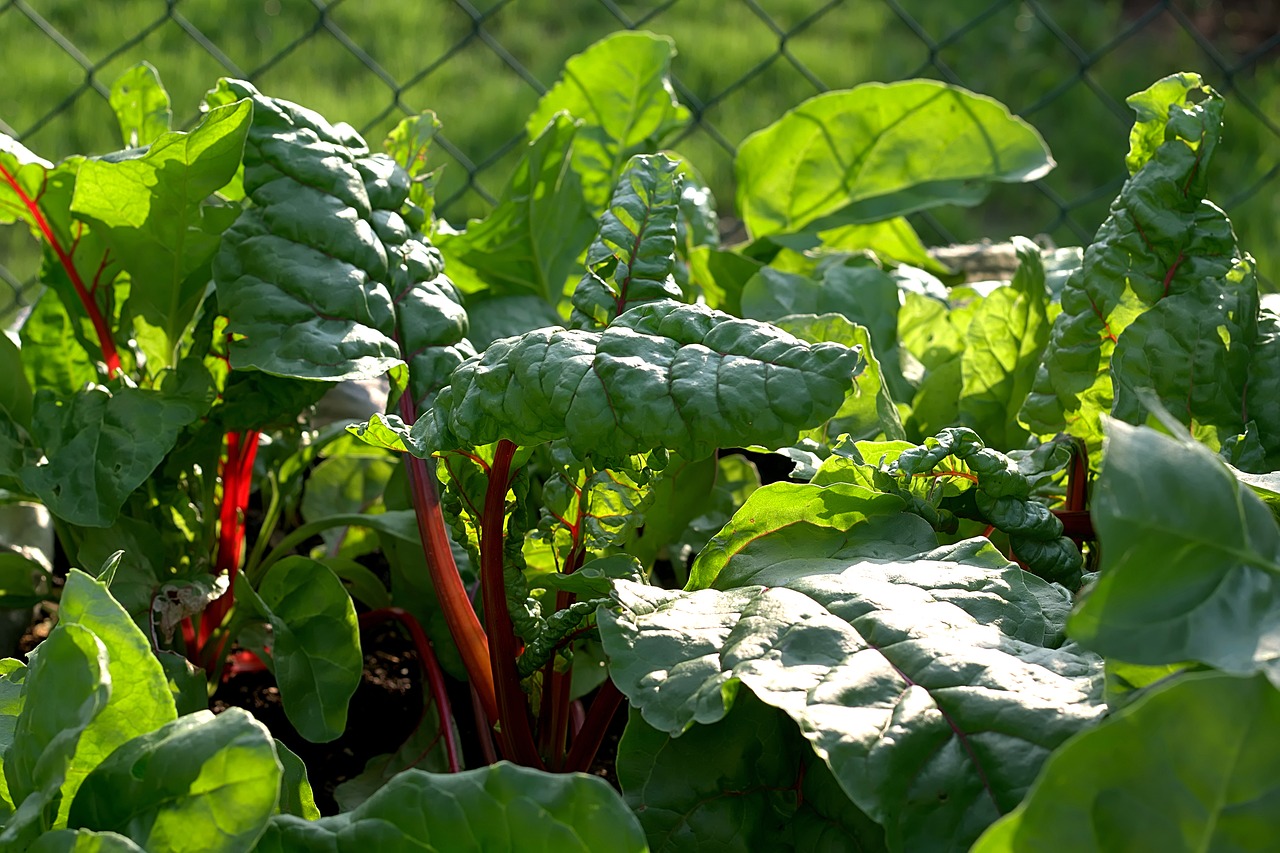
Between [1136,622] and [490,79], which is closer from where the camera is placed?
[1136,622]

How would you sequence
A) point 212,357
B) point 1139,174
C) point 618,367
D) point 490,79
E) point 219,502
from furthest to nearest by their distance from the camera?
point 490,79 → point 219,502 → point 212,357 → point 1139,174 → point 618,367

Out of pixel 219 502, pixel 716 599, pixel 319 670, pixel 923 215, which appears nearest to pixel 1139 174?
pixel 716 599

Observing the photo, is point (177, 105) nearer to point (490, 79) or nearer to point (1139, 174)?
point (490, 79)

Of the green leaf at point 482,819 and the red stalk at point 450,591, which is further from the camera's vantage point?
the red stalk at point 450,591

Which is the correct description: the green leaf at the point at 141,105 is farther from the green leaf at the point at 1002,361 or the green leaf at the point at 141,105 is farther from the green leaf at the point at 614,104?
the green leaf at the point at 1002,361

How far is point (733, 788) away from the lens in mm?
759

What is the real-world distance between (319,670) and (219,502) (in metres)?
0.31

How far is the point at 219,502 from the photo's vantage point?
1214 mm

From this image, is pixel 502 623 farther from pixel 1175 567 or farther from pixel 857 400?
pixel 1175 567

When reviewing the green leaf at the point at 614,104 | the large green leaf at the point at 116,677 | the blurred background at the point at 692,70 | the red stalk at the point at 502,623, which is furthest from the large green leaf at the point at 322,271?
the blurred background at the point at 692,70

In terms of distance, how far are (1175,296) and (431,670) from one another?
650mm

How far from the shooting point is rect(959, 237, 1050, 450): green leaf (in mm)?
1120

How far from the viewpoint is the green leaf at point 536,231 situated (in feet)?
4.01

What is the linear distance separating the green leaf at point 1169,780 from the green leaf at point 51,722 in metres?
0.39
